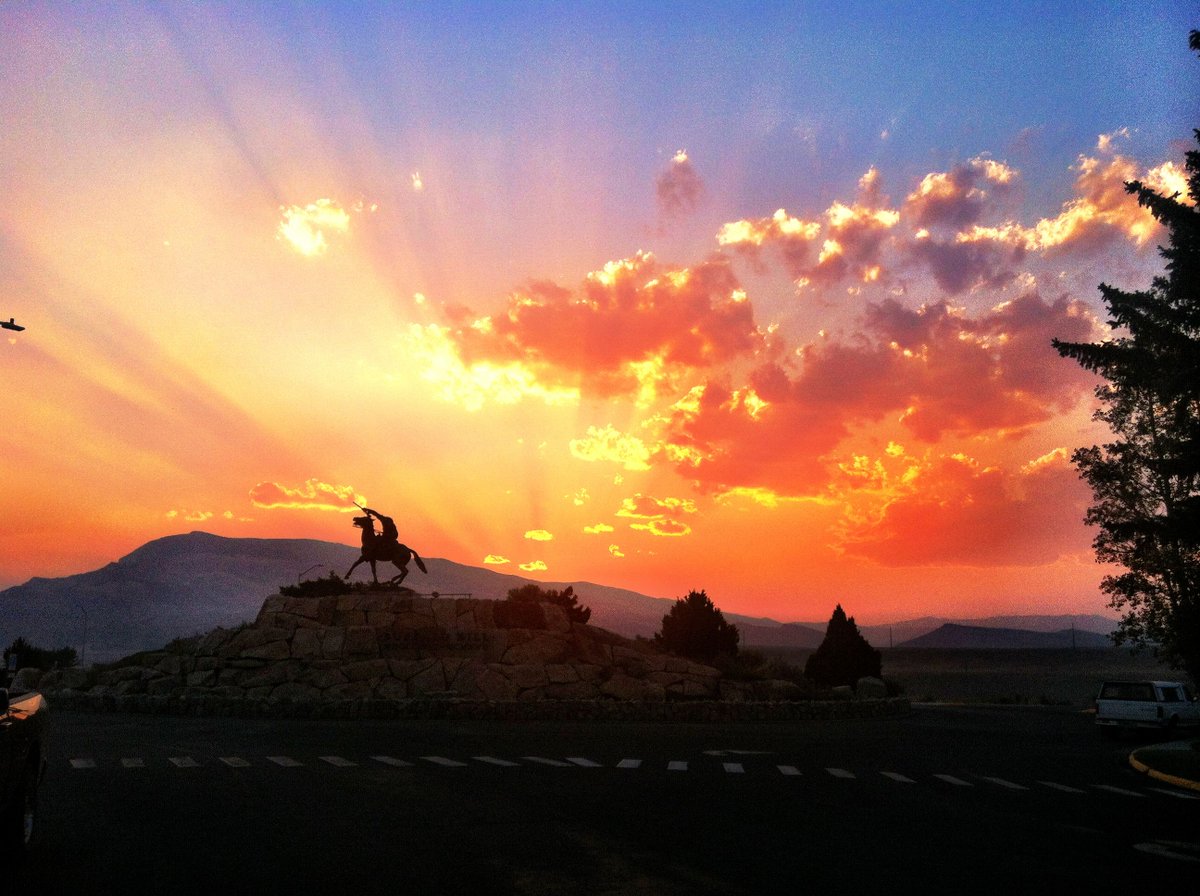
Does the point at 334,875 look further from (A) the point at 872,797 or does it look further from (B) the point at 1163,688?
(B) the point at 1163,688

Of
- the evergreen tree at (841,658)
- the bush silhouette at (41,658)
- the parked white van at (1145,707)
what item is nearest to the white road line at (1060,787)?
the parked white van at (1145,707)

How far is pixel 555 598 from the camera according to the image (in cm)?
4491

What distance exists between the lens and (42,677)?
40.8 metres

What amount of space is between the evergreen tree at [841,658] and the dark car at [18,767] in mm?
38075

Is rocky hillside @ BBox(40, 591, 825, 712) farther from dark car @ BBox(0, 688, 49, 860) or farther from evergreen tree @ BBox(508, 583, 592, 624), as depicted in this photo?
dark car @ BBox(0, 688, 49, 860)

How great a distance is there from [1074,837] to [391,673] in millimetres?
27084

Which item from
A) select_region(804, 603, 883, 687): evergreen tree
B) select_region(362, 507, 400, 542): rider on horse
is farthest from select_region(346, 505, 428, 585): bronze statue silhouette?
select_region(804, 603, 883, 687): evergreen tree

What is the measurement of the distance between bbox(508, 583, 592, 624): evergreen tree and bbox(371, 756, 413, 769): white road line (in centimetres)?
2210

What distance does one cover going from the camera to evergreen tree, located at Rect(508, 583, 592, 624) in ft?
141

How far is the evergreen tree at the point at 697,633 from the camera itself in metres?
44.4

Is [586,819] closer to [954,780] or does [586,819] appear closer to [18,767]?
[18,767]

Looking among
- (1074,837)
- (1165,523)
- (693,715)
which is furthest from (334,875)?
(693,715)

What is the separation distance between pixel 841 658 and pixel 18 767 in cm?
3942

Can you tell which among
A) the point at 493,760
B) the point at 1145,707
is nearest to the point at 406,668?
the point at 493,760
